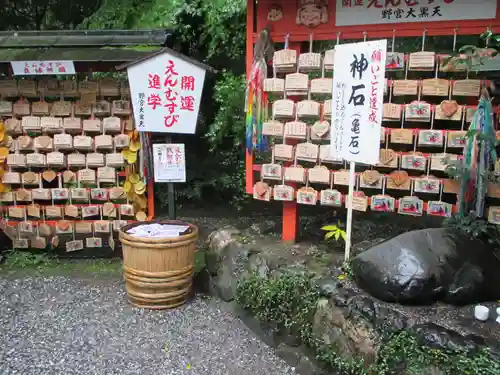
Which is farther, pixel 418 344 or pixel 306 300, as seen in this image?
pixel 306 300

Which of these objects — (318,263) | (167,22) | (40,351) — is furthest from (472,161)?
(167,22)

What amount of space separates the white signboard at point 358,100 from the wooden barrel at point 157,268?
1.98 metres

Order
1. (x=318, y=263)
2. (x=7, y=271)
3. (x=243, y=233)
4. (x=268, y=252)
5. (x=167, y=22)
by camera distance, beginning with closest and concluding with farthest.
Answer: (x=318, y=263)
(x=268, y=252)
(x=243, y=233)
(x=7, y=271)
(x=167, y=22)

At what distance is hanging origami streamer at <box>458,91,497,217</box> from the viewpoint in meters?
4.09

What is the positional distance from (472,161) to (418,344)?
1942 millimetres

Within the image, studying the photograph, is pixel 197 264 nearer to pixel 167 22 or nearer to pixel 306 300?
pixel 306 300

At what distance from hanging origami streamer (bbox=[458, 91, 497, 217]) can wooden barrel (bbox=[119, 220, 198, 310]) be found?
2.83 m

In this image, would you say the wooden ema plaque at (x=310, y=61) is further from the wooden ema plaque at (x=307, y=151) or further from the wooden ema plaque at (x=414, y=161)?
the wooden ema plaque at (x=414, y=161)

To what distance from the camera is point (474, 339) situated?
2.94 metres

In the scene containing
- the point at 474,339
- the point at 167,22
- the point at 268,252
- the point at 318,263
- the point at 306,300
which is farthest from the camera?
the point at 167,22

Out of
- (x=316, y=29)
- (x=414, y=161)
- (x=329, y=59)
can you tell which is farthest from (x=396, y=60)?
(x=414, y=161)

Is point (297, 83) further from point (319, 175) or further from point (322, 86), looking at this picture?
point (319, 175)

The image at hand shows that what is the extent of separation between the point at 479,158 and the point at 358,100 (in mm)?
1234

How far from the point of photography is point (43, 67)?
18.8 feet
